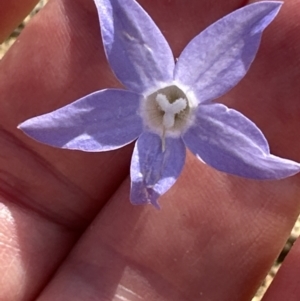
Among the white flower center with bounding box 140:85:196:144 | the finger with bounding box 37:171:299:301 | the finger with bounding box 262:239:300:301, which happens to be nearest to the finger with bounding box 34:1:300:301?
the finger with bounding box 37:171:299:301

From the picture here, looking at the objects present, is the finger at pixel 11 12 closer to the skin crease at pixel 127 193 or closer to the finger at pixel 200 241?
the skin crease at pixel 127 193

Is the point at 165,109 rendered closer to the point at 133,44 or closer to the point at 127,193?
the point at 133,44

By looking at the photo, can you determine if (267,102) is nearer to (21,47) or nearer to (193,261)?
(193,261)

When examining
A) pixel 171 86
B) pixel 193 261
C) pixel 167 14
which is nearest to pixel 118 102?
pixel 171 86

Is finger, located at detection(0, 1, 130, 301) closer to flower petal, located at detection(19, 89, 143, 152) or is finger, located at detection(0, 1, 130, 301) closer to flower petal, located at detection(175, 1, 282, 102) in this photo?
flower petal, located at detection(19, 89, 143, 152)

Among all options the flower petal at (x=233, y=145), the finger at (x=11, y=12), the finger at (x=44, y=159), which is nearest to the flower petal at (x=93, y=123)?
the flower petal at (x=233, y=145)

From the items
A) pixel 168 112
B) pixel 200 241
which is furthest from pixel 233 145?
pixel 200 241
